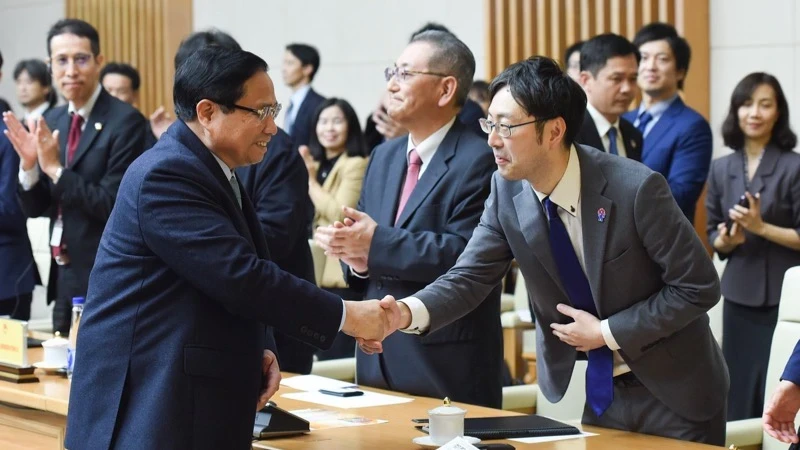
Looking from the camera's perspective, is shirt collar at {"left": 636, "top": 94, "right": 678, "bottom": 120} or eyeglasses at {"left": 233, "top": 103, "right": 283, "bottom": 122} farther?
shirt collar at {"left": 636, "top": 94, "right": 678, "bottom": 120}

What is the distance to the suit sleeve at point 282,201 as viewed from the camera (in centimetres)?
384

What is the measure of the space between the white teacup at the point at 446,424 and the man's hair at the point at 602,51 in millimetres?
2428

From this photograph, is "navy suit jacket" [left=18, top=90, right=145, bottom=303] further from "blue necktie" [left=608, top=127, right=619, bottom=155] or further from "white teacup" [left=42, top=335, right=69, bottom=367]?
"blue necktie" [left=608, top=127, right=619, bottom=155]

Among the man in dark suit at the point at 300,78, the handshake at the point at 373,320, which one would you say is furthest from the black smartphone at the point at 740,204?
the man in dark suit at the point at 300,78

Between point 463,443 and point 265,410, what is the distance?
1.74ft

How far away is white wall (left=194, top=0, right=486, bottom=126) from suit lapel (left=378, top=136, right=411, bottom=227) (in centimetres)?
418

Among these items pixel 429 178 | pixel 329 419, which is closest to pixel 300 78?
pixel 429 178

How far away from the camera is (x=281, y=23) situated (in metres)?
9.45

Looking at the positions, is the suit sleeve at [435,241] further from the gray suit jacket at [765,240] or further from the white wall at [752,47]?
the white wall at [752,47]

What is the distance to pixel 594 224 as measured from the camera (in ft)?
9.34

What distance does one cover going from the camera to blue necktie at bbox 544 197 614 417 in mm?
2896

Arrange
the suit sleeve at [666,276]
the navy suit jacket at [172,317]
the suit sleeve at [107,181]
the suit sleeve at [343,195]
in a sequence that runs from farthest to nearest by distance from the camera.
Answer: the suit sleeve at [343,195] < the suit sleeve at [107,181] < the suit sleeve at [666,276] < the navy suit jacket at [172,317]

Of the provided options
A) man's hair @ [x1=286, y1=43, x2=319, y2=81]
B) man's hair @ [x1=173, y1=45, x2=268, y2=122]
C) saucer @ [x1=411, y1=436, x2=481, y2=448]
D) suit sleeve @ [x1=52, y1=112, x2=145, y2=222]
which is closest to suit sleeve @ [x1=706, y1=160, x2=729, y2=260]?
suit sleeve @ [x1=52, y1=112, x2=145, y2=222]

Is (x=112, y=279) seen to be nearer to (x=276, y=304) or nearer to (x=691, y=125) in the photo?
(x=276, y=304)
